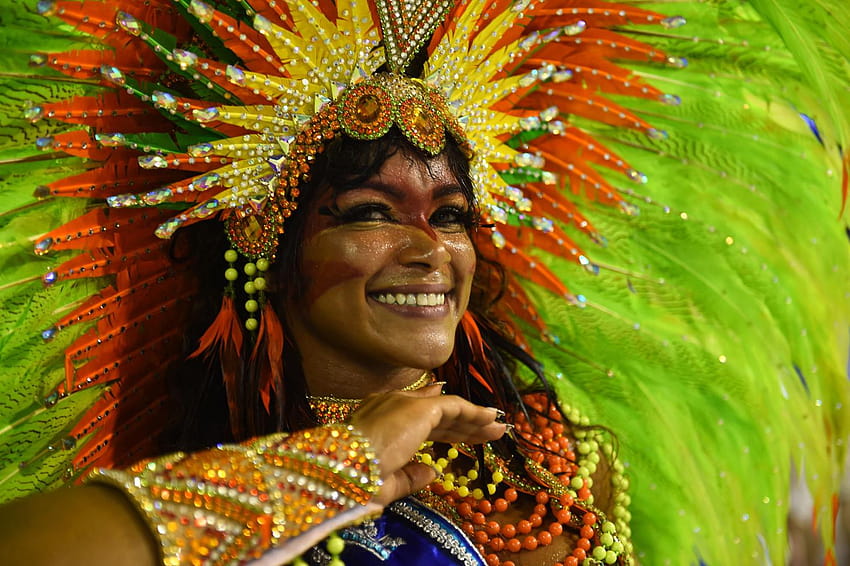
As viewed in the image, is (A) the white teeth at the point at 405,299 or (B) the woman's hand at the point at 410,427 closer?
(B) the woman's hand at the point at 410,427

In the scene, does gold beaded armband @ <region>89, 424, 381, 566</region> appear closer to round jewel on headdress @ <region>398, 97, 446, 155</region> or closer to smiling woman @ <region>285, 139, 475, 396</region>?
smiling woman @ <region>285, 139, 475, 396</region>

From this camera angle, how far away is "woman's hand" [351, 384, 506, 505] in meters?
1.79

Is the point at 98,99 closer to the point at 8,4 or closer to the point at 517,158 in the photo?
the point at 8,4

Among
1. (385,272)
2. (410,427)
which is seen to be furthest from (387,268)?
(410,427)

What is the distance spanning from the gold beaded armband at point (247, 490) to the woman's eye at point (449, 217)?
2.14 ft

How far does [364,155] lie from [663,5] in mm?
1084

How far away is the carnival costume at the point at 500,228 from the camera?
2.21m

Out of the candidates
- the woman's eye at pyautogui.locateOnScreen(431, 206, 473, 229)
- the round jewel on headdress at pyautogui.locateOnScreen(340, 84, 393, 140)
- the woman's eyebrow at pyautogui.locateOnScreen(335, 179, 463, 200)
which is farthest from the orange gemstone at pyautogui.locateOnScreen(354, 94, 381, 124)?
the woman's eye at pyautogui.locateOnScreen(431, 206, 473, 229)

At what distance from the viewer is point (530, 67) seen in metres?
2.64

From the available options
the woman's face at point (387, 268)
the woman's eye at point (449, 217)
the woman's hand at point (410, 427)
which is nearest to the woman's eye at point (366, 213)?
the woman's face at point (387, 268)

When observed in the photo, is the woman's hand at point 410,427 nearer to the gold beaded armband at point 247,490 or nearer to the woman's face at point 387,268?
the gold beaded armband at point 247,490

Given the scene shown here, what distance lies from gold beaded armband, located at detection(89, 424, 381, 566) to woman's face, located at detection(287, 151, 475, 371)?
397 millimetres

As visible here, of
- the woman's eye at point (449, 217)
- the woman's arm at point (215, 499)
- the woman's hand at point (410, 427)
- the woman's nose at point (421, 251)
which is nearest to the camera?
the woman's arm at point (215, 499)

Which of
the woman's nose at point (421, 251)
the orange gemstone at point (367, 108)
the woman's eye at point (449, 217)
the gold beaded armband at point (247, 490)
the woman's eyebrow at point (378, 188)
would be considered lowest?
the gold beaded armband at point (247, 490)
